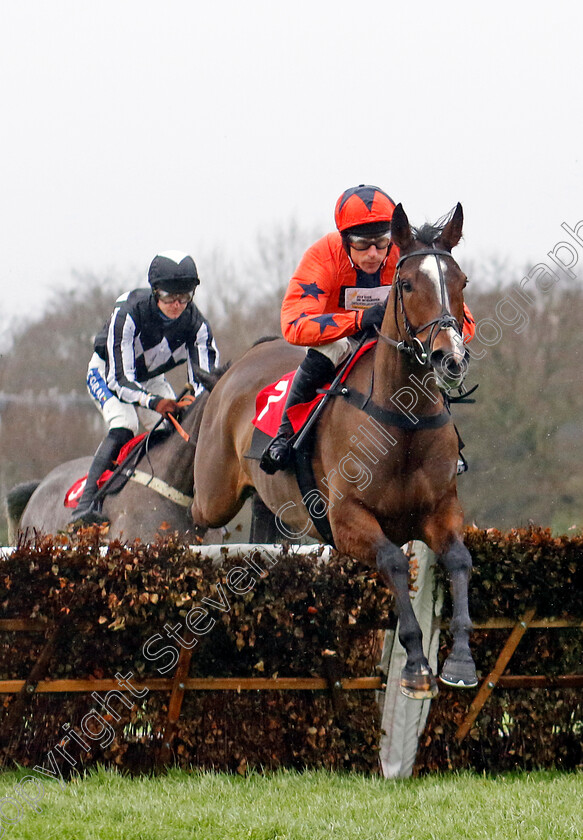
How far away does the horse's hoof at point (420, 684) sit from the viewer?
363cm

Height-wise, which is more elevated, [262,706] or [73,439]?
[262,706]

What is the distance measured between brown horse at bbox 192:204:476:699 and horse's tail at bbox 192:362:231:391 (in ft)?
5.24

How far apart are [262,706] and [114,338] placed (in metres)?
3.06

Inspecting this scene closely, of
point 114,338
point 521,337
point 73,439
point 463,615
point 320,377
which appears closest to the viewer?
point 463,615

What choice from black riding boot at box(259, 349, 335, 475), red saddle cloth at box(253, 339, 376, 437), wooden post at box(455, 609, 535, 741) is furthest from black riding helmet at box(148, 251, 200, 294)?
wooden post at box(455, 609, 535, 741)

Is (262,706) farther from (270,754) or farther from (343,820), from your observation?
(343,820)

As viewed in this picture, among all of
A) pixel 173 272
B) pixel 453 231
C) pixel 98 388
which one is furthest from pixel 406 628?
pixel 98 388

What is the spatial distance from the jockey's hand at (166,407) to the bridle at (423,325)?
2.51 m

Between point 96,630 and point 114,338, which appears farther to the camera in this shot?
point 114,338

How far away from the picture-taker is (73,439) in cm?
1944

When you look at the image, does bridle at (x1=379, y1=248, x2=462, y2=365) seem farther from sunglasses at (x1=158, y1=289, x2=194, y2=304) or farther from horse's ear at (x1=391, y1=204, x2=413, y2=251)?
sunglasses at (x1=158, y1=289, x2=194, y2=304)

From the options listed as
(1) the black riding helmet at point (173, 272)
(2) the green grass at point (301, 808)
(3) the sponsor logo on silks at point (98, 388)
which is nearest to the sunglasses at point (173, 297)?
(1) the black riding helmet at point (173, 272)

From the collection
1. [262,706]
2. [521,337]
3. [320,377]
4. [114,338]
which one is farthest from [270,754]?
[521,337]

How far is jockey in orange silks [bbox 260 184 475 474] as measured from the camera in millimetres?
4562
